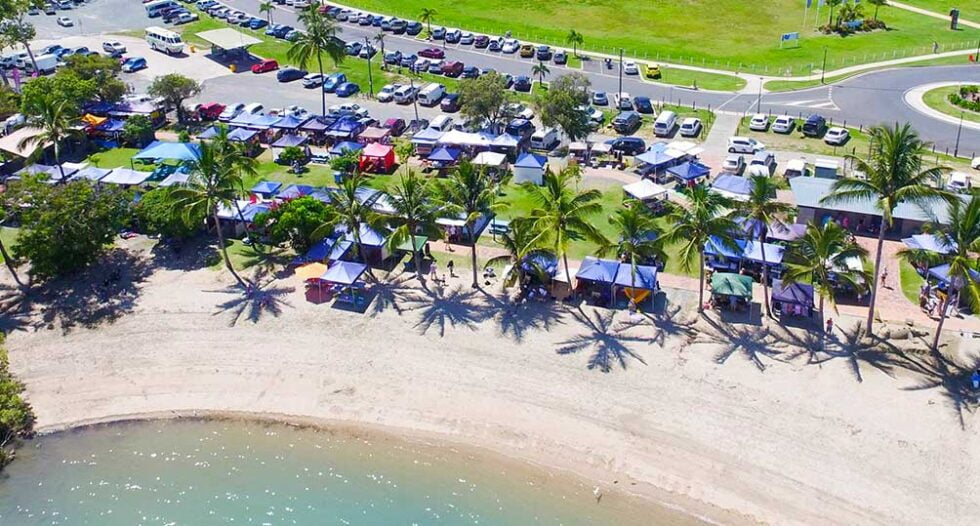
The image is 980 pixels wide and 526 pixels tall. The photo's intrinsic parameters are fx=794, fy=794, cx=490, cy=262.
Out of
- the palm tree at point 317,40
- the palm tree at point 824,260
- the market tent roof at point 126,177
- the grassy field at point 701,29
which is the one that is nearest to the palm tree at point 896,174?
the palm tree at point 824,260

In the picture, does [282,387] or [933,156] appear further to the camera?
[933,156]

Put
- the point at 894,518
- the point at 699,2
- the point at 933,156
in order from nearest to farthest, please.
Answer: the point at 894,518
the point at 933,156
the point at 699,2

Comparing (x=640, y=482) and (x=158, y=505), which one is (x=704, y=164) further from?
(x=158, y=505)

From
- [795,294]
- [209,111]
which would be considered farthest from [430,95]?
[795,294]

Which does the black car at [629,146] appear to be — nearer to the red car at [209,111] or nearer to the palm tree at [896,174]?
the palm tree at [896,174]

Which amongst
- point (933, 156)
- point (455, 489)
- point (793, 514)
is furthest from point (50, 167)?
point (933, 156)

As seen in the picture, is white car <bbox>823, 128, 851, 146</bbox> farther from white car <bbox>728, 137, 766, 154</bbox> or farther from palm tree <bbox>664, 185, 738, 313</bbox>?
palm tree <bbox>664, 185, 738, 313</bbox>

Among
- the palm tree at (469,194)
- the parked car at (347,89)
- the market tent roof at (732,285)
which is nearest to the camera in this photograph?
the market tent roof at (732,285)
